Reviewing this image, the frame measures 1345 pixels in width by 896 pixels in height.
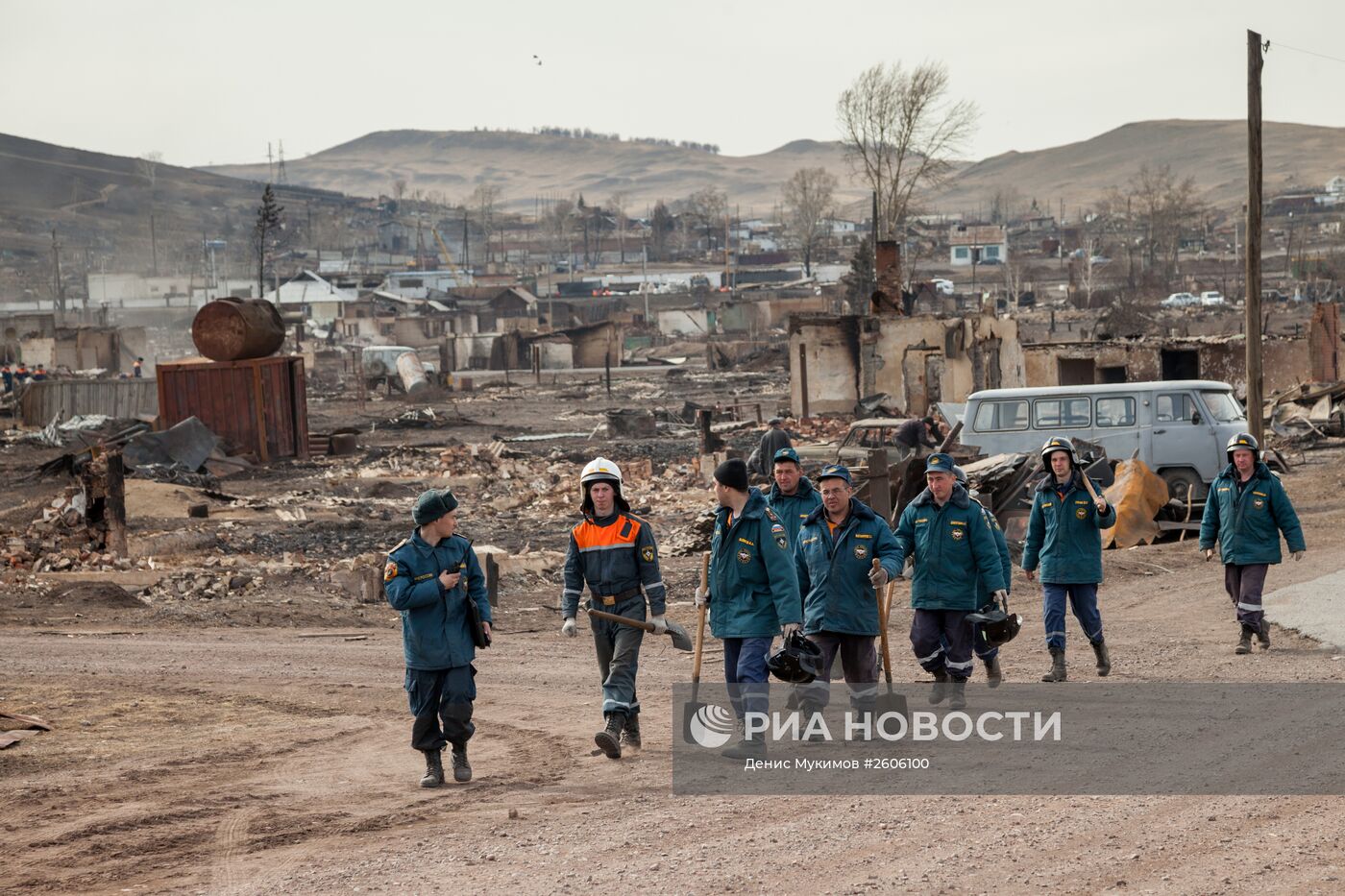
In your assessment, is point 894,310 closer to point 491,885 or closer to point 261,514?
point 261,514

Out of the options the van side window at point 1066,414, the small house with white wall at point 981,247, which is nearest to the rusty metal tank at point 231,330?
the van side window at point 1066,414

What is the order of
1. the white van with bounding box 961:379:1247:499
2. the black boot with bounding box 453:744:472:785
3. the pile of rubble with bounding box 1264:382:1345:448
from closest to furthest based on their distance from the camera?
the black boot with bounding box 453:744:472:785 → the white van with bounding box 961:379:1247:499 → the pile of rubble with bounding box 1264:382:1345:448

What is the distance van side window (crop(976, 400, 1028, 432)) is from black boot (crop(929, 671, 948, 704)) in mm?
12342

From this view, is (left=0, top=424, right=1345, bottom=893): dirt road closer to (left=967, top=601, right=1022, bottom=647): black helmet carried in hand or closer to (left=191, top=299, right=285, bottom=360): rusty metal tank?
(left=967, top=601, right=1022, bottom=647): black helmet carried in hand

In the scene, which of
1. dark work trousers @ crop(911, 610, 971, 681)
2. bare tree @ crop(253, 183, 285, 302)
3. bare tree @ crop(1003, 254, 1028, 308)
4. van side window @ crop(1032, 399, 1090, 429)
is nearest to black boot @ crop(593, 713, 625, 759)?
dark work trousers @ crop(911, 610, 971, 681)

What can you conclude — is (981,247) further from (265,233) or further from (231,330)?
(231,330)

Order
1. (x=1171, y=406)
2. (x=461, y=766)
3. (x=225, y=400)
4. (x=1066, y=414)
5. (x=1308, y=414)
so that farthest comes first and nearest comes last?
(x=225, y=400)
(x=1308, y=414)
(x=1066, y=414)
(x=1171, y=406)
(x=461, y=766)

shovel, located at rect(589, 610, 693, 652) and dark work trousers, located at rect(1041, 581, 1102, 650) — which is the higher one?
shovel, located at rect(589, 610, 693, 652)

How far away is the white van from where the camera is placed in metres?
20.5

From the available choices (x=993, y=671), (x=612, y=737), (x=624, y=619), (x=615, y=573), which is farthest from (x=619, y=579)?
(x=993, y=671)

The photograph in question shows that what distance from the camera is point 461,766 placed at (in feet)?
27.0

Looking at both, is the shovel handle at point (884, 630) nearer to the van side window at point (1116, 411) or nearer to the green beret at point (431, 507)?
the green beret at point (431, 507)

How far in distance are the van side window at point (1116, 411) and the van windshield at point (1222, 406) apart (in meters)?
0.95

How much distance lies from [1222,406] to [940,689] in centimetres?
1290
